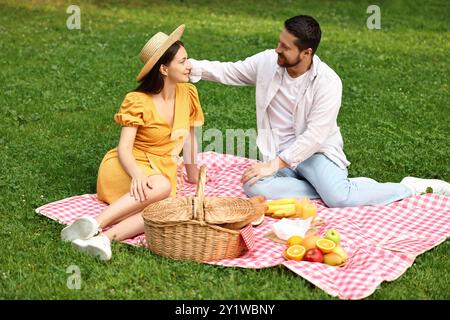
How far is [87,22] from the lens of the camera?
12.5m

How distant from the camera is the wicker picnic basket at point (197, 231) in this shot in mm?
4633

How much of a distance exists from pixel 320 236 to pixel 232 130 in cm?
227

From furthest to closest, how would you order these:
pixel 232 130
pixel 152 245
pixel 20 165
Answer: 1. pixel 232 130
2. pixel 20 165
3. pixel 152 245

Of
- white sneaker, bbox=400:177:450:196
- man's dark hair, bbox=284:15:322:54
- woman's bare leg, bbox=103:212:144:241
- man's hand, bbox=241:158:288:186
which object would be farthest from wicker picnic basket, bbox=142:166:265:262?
white sneaker, bbox=400:177:450:196

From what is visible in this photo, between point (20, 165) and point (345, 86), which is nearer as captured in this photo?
point (20, 165)

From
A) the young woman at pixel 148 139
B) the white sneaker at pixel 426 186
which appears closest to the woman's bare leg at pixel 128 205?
the young woman at pixel 148 139

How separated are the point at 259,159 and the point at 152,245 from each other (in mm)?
2195

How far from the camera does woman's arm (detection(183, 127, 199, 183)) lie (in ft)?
19.8

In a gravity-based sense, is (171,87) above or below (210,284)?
above

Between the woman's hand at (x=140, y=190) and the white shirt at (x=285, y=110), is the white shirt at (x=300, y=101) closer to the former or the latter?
the white shirt at (x=285, y=110)
